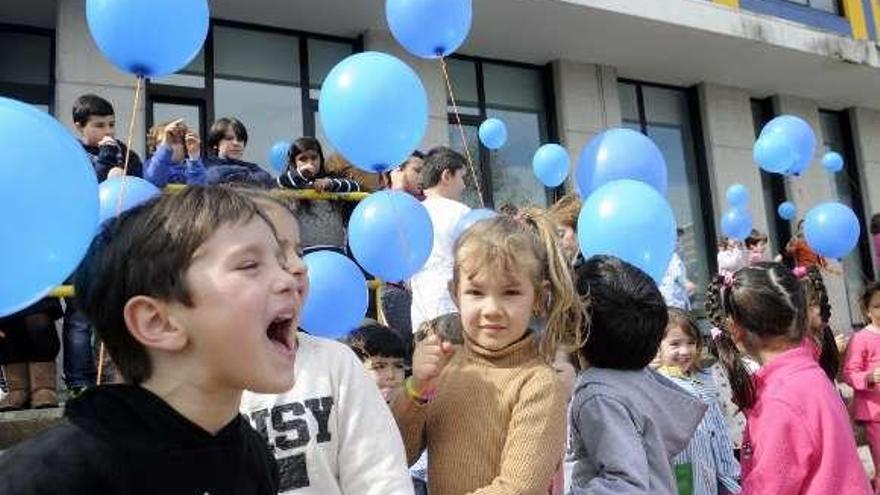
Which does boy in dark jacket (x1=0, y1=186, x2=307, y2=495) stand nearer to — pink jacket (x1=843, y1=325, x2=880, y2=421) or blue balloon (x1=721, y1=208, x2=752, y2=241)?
pink jacket (x1=843, y1=325, x2=880, y2=421)

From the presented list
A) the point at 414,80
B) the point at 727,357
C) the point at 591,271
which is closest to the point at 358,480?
the point at 591,271

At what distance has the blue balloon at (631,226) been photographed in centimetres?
340

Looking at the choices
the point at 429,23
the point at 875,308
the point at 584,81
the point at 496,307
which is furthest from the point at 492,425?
the point at 584,81

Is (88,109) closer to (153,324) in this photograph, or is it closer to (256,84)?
(153,324)

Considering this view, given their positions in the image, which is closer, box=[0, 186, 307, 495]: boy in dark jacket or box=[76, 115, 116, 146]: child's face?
box=[0, 186, 307, 495]: boy in dark jacket

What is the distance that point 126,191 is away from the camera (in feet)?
9.75

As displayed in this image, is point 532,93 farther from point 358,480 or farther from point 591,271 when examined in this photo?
point 358,480

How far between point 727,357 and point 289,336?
2.01 metres

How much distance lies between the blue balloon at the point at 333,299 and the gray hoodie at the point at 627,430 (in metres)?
1.38

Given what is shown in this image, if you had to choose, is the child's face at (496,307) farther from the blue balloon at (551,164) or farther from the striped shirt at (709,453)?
the blue balloon at (551,164)

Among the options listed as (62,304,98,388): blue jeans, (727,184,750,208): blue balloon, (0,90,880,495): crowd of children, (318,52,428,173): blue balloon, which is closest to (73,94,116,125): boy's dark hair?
(0,90,880,495): crowd of children

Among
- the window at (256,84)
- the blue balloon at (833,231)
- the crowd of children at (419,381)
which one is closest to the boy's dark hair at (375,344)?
the crowd of children at (419,381)

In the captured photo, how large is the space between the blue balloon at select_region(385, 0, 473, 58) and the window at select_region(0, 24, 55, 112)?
13.4 feet

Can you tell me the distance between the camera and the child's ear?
1.23 meters
